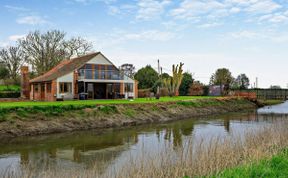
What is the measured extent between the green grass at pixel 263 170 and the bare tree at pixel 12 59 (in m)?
→ 46.8

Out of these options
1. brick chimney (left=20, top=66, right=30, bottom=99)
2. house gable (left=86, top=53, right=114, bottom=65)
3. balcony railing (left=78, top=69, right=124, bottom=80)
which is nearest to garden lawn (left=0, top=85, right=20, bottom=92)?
brick chimney (left=20, top=66, right=30, bottom=99)

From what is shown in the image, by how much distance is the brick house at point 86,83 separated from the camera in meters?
30.4

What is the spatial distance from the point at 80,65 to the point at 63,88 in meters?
3.06

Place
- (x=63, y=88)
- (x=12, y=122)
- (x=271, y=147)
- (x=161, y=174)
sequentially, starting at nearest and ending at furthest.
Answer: (x=161, y=174) → (x=271, y=147) → (x=12, y=122) → (x=63, y=88)

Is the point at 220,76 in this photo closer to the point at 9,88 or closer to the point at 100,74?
the point at 100,74

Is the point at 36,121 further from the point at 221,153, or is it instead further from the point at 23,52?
the point at 23,52

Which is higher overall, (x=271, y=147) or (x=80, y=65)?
(x=80, y=65)

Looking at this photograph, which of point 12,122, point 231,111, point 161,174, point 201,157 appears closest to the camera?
point 161,174

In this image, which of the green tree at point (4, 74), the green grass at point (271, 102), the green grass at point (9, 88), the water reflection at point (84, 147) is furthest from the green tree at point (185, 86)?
the water reflection at point (84, 147)

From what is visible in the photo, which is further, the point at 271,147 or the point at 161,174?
the point at 271,147

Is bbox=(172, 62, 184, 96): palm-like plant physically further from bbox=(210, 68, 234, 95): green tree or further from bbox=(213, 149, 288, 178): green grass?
bbox=(213, 149, 288, 178): green grass

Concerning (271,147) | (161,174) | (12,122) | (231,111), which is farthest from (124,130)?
(231,111)

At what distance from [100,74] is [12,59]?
23.8 m

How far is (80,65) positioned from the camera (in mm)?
31609
